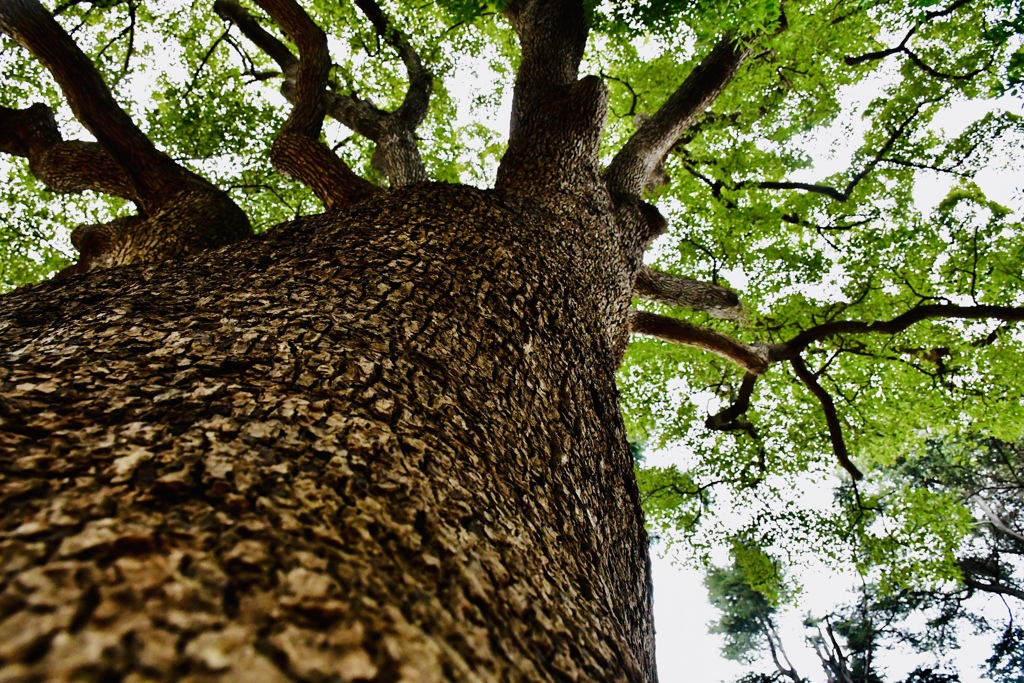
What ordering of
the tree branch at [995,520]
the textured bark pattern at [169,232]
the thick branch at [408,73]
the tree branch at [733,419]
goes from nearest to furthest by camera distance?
the textured bark pattern at [169,232] → the thick branch at [408,73] → the tree branch at [733,419] → the tree branch at [995,520]

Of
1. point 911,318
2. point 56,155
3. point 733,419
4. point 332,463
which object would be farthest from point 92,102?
point 911,318

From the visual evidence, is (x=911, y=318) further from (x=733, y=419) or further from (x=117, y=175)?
(x=117, y=175)

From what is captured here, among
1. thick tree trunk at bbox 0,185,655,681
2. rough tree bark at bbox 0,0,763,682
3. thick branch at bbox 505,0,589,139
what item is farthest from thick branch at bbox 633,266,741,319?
thick tree trunk at bbox 0,185,655,681

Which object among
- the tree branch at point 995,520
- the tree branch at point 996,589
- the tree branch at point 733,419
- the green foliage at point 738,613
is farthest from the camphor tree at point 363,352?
the green foliage at point 738,613

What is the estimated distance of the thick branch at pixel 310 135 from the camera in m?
4.50

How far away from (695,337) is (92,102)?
6508mm

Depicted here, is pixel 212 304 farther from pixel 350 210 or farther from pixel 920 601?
pixel 920 601

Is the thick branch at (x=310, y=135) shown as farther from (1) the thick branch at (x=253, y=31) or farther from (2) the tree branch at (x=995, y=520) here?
(2) the tree branch at (x=995, y=520)

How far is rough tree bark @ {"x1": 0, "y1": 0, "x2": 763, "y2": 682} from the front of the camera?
81cm

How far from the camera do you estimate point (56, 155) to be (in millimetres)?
4570

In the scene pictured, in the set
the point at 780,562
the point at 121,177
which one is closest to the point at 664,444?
the point at 780,562

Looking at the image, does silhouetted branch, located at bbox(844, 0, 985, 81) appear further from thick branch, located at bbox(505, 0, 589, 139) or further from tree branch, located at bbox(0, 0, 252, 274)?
tree branch, located at bbox(0, 0, 252, 274)

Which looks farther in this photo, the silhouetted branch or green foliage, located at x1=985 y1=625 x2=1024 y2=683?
green foliage, located at x1=985 y1=625 x2=1024 y2=683

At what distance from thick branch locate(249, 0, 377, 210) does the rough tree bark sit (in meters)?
1.33
